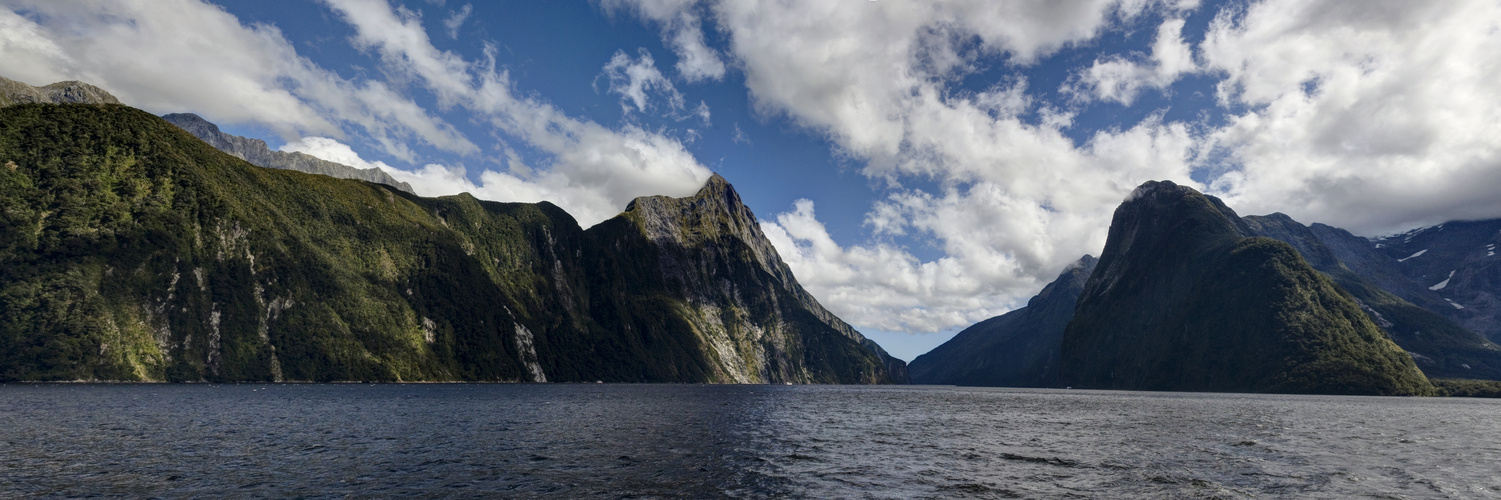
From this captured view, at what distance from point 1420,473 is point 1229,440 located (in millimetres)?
22856

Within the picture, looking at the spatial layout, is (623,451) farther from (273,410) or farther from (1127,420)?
(1127,420)

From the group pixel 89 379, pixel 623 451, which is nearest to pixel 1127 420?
pixel 623 451

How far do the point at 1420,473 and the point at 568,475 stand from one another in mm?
57668

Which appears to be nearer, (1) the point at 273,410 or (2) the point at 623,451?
(2) the point at 623,451

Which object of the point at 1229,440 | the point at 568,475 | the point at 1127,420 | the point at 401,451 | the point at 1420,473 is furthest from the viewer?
the point at 1127,420

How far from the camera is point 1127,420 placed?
9462 cm

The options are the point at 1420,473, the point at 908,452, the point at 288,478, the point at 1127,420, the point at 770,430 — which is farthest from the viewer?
the point at 1127,420

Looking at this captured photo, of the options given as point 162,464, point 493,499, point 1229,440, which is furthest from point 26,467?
point 1229,440

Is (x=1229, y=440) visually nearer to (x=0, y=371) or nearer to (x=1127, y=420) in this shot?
(x=1127, y=420)

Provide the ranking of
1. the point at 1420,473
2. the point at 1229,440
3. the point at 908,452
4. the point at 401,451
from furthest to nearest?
the point at 1229,440, the point at 908,452, the point at 401,451, the point at 1420,473

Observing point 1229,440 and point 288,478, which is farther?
point 1229,440

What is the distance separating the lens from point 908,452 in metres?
53.2

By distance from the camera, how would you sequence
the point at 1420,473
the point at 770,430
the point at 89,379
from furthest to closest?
1. the point at 89,379
2. the point at 770,430
3. the point at 1420,473

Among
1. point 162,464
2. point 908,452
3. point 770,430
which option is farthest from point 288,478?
point 770,430
